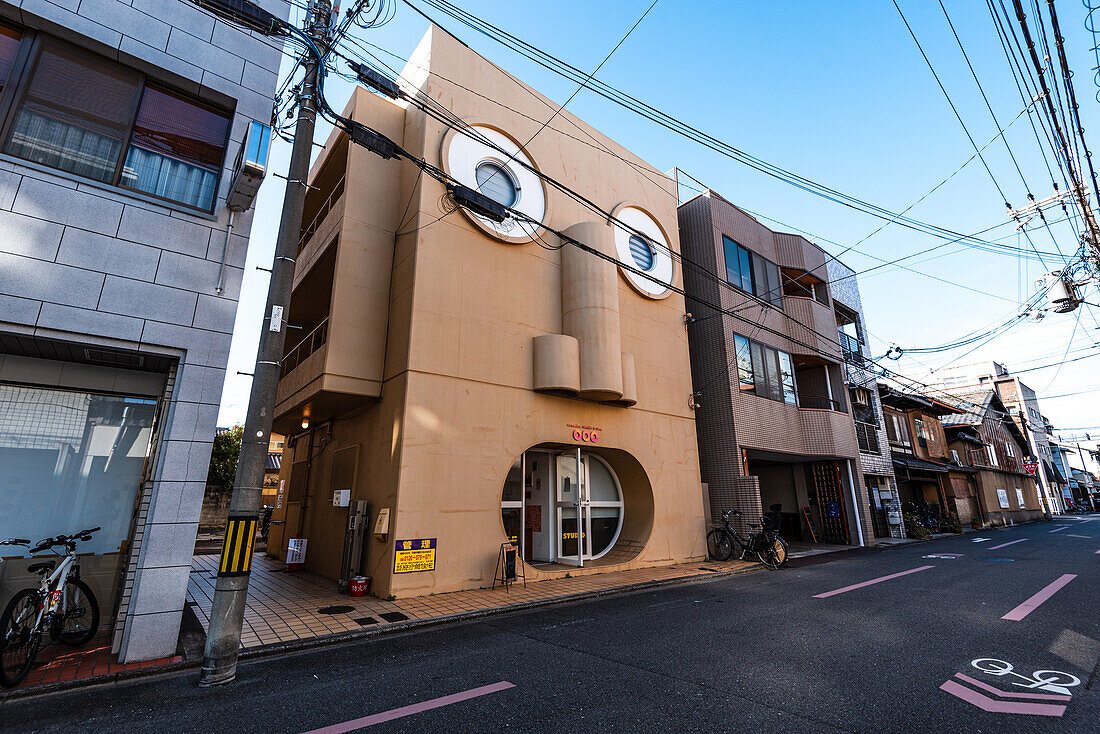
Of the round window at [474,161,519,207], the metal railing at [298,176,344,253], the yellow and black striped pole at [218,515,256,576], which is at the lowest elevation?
the yellow and black striped pole at [218,515,256,576]

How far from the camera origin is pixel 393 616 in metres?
6.66

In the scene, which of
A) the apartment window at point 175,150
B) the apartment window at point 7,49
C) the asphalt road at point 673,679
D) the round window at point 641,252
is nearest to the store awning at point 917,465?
the round window at point 641,252

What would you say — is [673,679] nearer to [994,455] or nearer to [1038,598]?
[1038,598]

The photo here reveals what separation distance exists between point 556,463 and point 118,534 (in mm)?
7877

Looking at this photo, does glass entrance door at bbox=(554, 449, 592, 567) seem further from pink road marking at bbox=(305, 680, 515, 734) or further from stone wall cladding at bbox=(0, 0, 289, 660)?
stone wall cladding at bbox=(0, 0, 289, 660)

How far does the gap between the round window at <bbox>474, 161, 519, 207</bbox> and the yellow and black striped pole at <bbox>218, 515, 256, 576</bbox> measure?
26.3 ft

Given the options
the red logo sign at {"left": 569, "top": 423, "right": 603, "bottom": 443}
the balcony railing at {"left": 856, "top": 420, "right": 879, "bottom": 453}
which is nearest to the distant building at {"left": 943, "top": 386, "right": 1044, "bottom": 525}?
the balcony railing at {"left": 856, "top": 420, "right": 879, "bottom": 453}

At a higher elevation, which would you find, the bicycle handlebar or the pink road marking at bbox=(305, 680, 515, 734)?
the bicycle handlebar

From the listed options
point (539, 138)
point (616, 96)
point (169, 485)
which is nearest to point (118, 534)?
point (169, 485)

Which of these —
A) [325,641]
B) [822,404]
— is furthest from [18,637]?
[822,404]

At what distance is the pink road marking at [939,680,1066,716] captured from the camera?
3.44 m

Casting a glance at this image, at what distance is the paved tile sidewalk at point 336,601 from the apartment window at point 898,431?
17.1 meters

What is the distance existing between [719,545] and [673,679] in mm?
9235

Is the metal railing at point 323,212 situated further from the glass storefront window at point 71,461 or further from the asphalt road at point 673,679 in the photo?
the asphalt road at point 673,679
